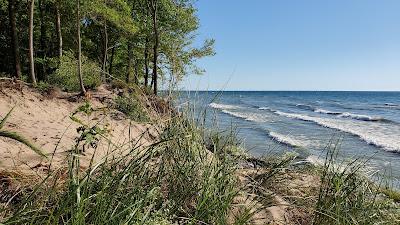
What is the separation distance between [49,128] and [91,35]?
23662mm

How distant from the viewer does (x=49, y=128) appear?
8719mm

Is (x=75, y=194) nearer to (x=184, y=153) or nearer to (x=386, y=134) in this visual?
(x=184, y=153)

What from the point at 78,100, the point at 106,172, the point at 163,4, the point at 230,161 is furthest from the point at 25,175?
the point at 163,4

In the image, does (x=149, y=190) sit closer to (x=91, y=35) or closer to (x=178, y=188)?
(x=178, y=188)

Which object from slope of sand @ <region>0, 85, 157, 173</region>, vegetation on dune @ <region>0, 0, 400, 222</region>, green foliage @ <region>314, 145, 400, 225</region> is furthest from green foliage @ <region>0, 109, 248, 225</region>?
green foliage @ <region>314, 145, 400, 225</region>

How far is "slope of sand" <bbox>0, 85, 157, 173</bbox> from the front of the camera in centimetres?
511

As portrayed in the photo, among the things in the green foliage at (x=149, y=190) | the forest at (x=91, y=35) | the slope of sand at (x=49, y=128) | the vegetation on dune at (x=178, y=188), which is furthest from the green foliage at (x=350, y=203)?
the forest at (x=91, y=35)

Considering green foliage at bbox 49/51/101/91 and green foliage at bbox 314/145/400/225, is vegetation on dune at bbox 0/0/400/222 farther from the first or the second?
green foliage at bbox 49/51/101/91

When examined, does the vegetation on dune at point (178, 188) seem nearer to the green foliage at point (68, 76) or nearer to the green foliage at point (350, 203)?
the green foliage at point (350, 203)

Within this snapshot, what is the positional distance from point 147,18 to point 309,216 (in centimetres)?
2221

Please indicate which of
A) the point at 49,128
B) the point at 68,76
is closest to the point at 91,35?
the point at 68,76

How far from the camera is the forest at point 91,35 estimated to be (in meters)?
16.9

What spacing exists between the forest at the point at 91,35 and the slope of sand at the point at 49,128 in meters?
2.87

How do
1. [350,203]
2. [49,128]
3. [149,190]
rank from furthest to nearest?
[49,128] < [350,203] < [149,190]
